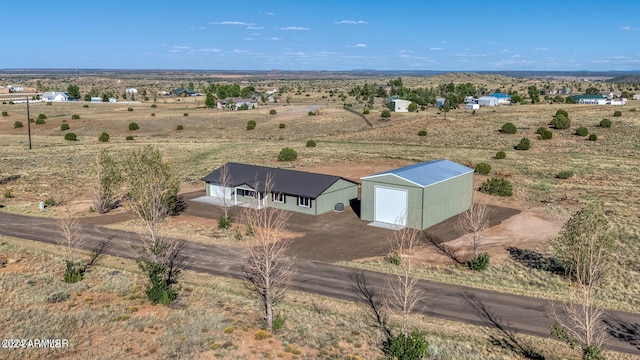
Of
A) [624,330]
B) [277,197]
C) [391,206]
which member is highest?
[391,206]

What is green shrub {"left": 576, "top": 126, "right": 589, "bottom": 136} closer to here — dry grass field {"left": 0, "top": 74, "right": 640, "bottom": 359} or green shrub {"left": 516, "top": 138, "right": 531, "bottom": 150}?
dry grass field {"left": 0, "top": 74, "right": 640, "bottom": 359}

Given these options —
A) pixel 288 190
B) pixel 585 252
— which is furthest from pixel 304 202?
pixel 585 252

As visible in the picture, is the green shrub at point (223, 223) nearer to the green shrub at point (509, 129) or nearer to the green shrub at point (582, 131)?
the green shrub at point (509, 129)

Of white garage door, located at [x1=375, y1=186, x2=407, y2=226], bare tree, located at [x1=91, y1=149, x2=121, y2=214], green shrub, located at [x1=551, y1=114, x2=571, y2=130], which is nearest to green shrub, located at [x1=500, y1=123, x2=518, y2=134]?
green shrub, located at [x1=551, y1=114, x2=571, y2=130]

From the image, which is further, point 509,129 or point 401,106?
point 401,106

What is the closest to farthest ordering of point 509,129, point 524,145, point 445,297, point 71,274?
point 445,297
point 71,274
point 524,145
point 509,129

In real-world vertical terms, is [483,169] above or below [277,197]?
above

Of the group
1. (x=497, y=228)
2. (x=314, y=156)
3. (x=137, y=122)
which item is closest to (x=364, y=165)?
(x=314, y=156)

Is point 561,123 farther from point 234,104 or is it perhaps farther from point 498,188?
point 234,104
